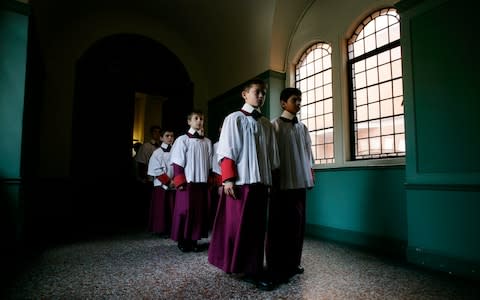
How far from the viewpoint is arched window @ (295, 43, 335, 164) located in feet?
15.3

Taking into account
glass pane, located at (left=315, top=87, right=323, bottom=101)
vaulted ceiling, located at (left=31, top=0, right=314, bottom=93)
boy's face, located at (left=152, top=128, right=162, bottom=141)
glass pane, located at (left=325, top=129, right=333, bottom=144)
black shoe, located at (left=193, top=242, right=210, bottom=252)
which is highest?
vaulted ceiling, located at (left=31, top=0, right=314, bottom=93)

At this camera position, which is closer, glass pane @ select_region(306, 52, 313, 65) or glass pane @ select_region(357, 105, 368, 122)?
glass pane @ select_region(357, 105, 368, 122)

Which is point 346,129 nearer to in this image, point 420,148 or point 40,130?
point 420,148

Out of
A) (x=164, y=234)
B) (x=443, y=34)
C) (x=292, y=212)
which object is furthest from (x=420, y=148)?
(x=164, y=234)

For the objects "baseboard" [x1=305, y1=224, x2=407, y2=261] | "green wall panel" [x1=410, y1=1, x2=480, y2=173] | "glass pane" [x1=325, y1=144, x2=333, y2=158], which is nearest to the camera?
"green wall panel" [x1=410, y1=1, x2=480, y2=173]

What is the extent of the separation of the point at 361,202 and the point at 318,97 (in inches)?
73.8

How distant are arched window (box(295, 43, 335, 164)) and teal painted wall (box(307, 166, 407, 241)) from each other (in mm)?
481

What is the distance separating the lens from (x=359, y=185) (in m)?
3.88

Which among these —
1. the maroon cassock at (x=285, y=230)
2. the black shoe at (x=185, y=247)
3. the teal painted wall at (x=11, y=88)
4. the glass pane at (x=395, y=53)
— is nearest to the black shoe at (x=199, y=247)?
the black shoe at (x=185, y=247)

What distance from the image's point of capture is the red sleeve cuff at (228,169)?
85.6 inches

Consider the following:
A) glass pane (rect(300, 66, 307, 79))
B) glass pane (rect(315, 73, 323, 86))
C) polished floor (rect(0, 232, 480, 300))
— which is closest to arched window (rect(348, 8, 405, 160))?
glass pane (rect(315, 73, 323, 86))

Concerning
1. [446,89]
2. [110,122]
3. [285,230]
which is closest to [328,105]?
[446,89]

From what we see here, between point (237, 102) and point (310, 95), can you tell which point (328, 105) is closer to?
point (310, 95)

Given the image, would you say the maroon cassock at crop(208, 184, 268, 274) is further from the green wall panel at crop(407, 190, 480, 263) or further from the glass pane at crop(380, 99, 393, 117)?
the glass pane at crop(380, 99, 393, 117)
